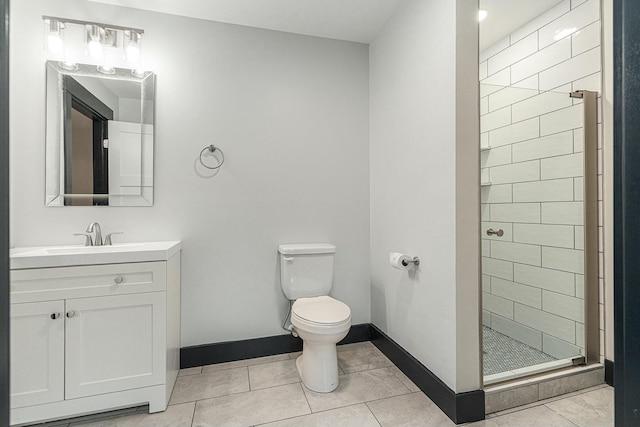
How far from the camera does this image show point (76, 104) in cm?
194

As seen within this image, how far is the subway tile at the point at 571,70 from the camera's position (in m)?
1.91

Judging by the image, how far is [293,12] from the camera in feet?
6.85

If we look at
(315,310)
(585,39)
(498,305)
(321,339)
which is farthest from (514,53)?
(321,339)

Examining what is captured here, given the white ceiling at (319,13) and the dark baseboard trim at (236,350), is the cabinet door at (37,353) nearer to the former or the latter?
the dark baseboard trim at (236,350)

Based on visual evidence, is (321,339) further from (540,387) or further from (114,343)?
(540,387)

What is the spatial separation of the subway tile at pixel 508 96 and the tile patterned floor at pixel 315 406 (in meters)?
1.94

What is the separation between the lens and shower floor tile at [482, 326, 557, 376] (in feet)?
6.30

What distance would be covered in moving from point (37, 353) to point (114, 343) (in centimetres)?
32

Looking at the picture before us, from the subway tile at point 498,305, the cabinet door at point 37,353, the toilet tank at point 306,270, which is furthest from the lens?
the subway tile at point 498,305

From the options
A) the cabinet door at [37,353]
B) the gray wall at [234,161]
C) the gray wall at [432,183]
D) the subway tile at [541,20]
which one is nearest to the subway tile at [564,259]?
the gray wall at [432,183]

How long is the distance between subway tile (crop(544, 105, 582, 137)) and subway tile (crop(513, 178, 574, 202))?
345 millimetres

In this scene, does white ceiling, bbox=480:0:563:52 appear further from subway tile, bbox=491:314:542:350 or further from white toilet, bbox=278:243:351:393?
subway tile, bbox=491:314:542:350

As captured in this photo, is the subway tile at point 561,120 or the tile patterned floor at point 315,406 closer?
the tile patterned floor at point 315,406

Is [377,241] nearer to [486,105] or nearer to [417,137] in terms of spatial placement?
[417,137]
